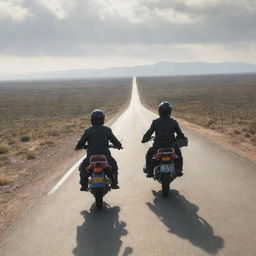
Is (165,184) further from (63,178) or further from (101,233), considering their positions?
(63,178)

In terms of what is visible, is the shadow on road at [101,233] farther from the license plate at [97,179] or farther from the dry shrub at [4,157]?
Result: the dry shrub at [4,157]

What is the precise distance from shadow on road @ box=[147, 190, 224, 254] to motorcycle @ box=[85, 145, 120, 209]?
102 centimetres

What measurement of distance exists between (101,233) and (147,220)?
3.23 feet

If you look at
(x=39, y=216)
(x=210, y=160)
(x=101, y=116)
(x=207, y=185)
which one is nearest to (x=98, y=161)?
(x=101, y=116)

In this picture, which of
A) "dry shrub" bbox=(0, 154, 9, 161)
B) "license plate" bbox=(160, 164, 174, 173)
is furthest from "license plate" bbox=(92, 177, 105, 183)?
"dry shrub" bbox=(0, 154, 9, 161)

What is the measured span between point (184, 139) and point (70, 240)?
12.5ft

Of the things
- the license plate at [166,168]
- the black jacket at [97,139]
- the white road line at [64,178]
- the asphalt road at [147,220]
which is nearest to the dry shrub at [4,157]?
the white road line at [64,178]

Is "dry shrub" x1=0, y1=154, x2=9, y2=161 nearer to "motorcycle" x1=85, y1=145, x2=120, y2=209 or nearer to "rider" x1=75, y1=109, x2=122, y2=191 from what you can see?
"rider" x1=75, y1=109, x2=122, y2=191

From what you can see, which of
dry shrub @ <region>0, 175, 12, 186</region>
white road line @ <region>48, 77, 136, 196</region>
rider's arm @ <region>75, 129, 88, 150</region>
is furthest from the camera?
dry shrub @ <region>0, 175, 12, 186</region>

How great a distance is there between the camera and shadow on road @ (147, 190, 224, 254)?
236 inches

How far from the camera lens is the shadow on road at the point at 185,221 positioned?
6.00 meters

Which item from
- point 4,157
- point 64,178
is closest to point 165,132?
point 64,178

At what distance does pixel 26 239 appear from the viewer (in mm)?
6535

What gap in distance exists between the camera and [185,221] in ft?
23.1
